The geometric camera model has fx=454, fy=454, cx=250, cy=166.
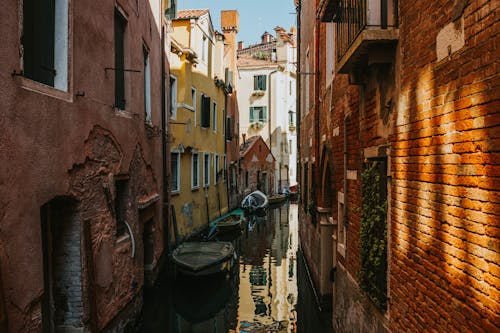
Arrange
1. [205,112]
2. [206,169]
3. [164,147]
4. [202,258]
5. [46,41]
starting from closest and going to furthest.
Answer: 1. [46,41]
2. [202,258]
3. [164,147]
4. [205,112]
5. [206,169]

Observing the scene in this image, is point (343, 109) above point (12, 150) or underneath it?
above

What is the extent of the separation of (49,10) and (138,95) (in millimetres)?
3646

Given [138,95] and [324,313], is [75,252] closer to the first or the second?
[138,95]

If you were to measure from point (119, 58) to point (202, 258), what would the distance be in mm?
5562

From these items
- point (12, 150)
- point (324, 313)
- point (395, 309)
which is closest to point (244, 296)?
point (324, 313)

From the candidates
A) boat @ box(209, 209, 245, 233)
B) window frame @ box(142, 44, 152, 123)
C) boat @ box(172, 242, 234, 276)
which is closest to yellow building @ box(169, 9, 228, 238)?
boat @ box(209, 209, 245, 233)

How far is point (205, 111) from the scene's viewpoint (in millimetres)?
18109

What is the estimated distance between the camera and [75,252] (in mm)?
5641

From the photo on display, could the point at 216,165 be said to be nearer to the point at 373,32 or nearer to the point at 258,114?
the point at 258,114

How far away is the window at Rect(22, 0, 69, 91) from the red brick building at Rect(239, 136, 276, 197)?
22.7 meters

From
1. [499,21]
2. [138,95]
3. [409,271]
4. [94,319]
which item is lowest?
[94,319]

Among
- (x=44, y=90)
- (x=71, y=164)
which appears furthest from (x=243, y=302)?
(x=44, y=90)

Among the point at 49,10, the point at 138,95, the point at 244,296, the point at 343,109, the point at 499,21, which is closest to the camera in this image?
the point at 499,21

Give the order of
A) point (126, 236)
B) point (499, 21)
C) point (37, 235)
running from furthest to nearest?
point (126, 236)
point (37, 235)
point (499, 21)
